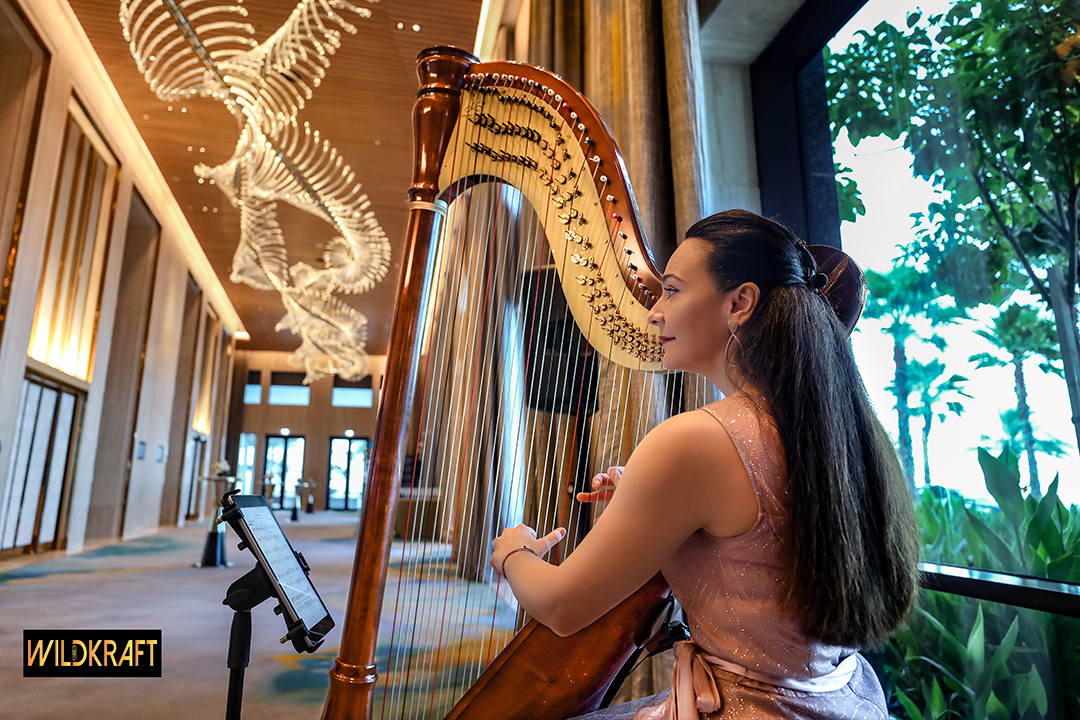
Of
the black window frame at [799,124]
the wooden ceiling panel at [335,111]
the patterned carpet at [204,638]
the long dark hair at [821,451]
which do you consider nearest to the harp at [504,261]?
the patterned carpet at [204,638]

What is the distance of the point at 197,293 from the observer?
13539 mm

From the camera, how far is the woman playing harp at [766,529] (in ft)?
2.61

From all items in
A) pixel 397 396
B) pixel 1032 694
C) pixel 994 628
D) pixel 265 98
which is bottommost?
pixel 1032 694

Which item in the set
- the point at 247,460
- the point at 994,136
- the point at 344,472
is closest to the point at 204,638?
the point at 994,136

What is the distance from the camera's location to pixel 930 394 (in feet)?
5.61

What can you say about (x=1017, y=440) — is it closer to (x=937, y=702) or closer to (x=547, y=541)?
(x=937, y=702)

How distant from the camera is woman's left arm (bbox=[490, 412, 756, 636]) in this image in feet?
2.60

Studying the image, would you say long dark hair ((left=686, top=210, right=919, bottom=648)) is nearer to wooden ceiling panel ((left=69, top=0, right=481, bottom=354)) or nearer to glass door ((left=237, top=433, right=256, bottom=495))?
wooden ceiling panel ((left=69, top=0, right=481, bottom=354))

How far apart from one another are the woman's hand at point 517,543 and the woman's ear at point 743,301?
390 mm

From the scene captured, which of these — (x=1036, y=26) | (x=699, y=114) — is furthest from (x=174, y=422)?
(x=1036, y=26)

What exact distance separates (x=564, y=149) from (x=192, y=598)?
463cm

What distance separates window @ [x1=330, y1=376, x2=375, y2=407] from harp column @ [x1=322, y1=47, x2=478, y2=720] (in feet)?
72.0

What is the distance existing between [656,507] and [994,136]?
4.46 ft

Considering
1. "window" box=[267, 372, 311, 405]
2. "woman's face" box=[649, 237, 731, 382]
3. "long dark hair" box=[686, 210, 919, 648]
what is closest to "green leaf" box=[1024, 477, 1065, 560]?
"long dark hair" box=[686, 210, 919, 648]
